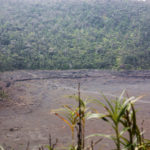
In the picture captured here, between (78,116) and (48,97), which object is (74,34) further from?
(78,116)

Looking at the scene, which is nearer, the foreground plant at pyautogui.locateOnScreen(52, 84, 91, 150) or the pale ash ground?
the foreground plant at pyautogui.locateOnScreen(52, 84, 91, 150)

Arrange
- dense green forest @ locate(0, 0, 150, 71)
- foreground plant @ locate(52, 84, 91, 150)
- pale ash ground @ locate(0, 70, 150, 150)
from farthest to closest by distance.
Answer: dense green forest @ locate(0, 0, 150, 71), pale ash ground @ locate(0, 70, 150, 150), foreground plant @ locate(52, 84, 91, 150)

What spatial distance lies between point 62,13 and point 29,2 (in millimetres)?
4943

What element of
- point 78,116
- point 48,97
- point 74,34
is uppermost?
point 74,34

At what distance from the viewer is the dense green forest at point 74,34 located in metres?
13.8

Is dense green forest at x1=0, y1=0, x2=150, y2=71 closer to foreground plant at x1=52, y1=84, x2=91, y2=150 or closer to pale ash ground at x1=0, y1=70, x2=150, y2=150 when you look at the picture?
pale ash ground at x1=0, y1=70, x2=150, y2=150

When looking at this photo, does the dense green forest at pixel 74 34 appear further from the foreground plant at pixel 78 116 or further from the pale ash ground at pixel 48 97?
the foreground plant at pixel 78 116

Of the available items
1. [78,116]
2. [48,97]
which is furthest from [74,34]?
[78,116]

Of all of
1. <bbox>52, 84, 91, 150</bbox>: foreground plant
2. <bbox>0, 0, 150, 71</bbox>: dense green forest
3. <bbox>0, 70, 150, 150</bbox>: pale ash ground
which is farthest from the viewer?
<bbox>0, 0, 150, 71</bbox>: dense green forest

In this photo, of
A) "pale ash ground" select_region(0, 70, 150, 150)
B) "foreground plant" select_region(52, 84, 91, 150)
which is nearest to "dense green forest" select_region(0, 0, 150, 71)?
"pale ash ground" select_region(0, 70, 150, 150)

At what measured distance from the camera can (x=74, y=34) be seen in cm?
1800

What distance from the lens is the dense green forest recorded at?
45.1 ft

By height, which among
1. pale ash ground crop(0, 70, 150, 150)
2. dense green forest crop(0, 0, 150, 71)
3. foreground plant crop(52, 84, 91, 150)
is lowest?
pale ash ground crop(0, 70, 150, 150)

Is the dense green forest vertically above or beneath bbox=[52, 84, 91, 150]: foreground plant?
above
